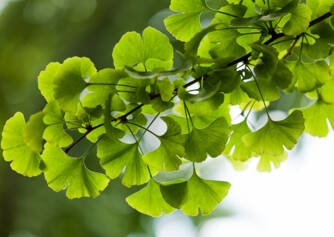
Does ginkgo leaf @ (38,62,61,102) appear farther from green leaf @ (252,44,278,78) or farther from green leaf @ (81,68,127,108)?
green leaf @ (252,44,278,78)

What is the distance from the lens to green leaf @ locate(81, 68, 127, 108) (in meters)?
0.34

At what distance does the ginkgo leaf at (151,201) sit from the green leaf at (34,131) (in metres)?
0.14

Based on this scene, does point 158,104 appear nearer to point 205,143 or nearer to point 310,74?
point 205,143

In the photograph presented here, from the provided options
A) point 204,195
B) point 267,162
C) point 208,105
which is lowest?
point 267,162

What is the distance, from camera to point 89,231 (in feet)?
5.75

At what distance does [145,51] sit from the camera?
37 cm

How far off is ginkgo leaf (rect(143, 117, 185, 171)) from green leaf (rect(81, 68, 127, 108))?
0.06 m

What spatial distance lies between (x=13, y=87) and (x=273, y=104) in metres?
1.34

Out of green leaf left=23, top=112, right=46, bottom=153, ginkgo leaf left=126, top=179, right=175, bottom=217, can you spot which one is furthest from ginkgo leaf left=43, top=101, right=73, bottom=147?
ginkgo leaf left=126, top=179, right=175, bottom=217

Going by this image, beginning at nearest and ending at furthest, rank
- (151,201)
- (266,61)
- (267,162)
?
(266,61)
(151,201)
(267,162)

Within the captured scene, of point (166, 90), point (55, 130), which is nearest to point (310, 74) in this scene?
point (166, 90)

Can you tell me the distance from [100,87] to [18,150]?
4.8 inches

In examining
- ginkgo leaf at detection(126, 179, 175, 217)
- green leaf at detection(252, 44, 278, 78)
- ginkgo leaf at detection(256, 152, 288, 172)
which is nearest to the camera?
green leaf at detection(252, 44, 278, 78)

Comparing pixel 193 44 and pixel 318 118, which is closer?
pixel 193 44
